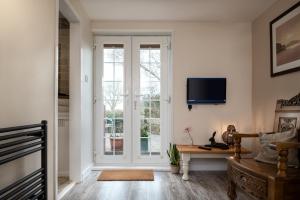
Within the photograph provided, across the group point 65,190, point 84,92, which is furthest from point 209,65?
point 65,190

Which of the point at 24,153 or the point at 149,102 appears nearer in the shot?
the point at 24,153

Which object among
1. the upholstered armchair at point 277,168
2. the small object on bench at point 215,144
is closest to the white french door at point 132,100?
the small object on bench at point 215,144

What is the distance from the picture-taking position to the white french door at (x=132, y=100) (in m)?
4.10

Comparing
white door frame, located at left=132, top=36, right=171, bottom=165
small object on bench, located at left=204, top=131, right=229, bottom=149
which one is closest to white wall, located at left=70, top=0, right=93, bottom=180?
white door frame, located at left=132, top=36, right=171, bottom=165

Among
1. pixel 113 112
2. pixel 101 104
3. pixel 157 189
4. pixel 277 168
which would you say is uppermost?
pixel 101 104

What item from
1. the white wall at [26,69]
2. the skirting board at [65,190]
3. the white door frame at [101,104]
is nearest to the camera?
the white wall at [26,69]

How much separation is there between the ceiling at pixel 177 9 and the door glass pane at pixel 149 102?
1.99 feet

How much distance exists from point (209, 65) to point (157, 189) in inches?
80.0

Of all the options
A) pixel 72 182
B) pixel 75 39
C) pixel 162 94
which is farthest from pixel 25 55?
pixel 162 94

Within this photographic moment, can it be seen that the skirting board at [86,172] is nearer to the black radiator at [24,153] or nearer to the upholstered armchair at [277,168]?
the black radiator at [24,153]

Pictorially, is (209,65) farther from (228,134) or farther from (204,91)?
(228,134)

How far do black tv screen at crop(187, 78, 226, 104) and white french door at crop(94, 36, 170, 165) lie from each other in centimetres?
41

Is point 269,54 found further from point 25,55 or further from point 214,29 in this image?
point 25,55

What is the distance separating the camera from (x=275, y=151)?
246cm
